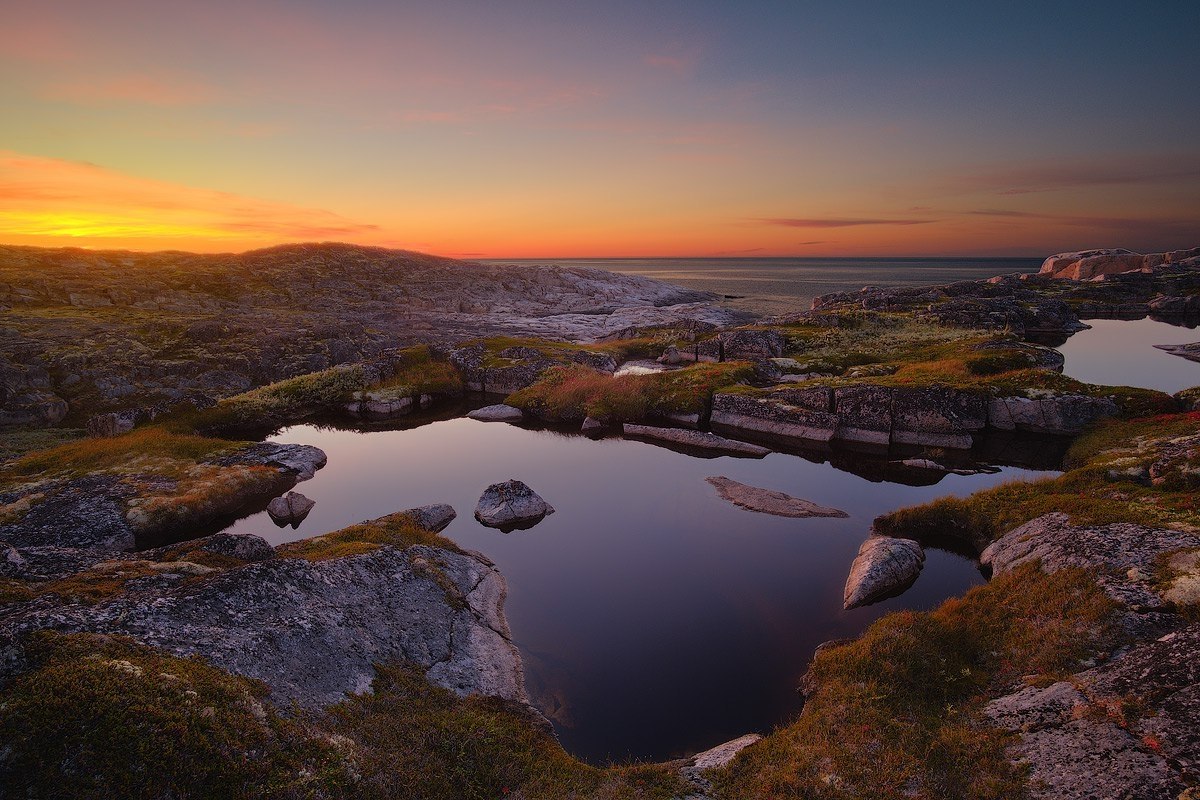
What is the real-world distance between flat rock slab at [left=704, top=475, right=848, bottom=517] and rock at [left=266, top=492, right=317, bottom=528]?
84.8 feet

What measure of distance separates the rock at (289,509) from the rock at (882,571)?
29687 mm

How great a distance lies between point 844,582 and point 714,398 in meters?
26.0

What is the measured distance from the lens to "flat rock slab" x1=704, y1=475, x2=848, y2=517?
30062 mm

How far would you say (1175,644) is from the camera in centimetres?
1260

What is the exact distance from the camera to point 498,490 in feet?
104

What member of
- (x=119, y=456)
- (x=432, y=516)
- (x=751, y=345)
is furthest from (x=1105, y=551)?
(x=751, y=345)

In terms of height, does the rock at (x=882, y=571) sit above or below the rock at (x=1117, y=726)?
below

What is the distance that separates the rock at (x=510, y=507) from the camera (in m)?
29.8

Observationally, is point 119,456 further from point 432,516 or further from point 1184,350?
point 1184,350

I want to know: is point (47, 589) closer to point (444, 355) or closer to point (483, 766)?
point (483, 766)

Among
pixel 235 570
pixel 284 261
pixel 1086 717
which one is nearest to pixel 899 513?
pixel 1086 717

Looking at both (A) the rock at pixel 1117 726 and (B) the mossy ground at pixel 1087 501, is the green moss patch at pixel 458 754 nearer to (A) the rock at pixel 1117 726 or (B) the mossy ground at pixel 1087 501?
(A) the rock at pixel 1117 726

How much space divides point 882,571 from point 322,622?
2191 cm

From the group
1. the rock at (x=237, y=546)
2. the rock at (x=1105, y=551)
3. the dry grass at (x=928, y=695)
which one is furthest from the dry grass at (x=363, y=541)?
the rock at (x=1105, y=551)
